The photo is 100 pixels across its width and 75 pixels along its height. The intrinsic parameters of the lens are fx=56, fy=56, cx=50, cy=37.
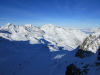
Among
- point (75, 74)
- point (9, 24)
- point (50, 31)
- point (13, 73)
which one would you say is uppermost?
point (9, 24)

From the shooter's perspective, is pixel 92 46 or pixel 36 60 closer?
pixel 92 46

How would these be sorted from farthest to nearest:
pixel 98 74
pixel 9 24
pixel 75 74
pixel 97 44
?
pixel 9 24
pixel 97 44
pixel 75 74
pixel 98 74

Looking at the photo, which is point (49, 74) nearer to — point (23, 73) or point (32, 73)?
point (32, 73)

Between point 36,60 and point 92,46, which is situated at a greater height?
point 92,46

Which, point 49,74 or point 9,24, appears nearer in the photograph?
point 49,74

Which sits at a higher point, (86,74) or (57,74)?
(86,74)

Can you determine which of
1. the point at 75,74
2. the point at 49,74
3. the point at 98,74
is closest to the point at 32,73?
the point at 49,74

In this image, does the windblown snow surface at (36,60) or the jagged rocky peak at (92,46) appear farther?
the jagged rocky peak at (92,46)

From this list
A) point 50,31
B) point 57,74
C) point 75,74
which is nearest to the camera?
point 75,74

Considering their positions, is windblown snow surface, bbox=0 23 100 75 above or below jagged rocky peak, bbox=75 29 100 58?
below

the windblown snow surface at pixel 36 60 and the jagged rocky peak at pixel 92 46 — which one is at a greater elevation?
the jagged rocky peak at pixel 92 46

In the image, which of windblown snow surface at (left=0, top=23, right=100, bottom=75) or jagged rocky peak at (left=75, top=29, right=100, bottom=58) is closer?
windblown snow surface at (left=0, top=23, right=100, bottom=75)
